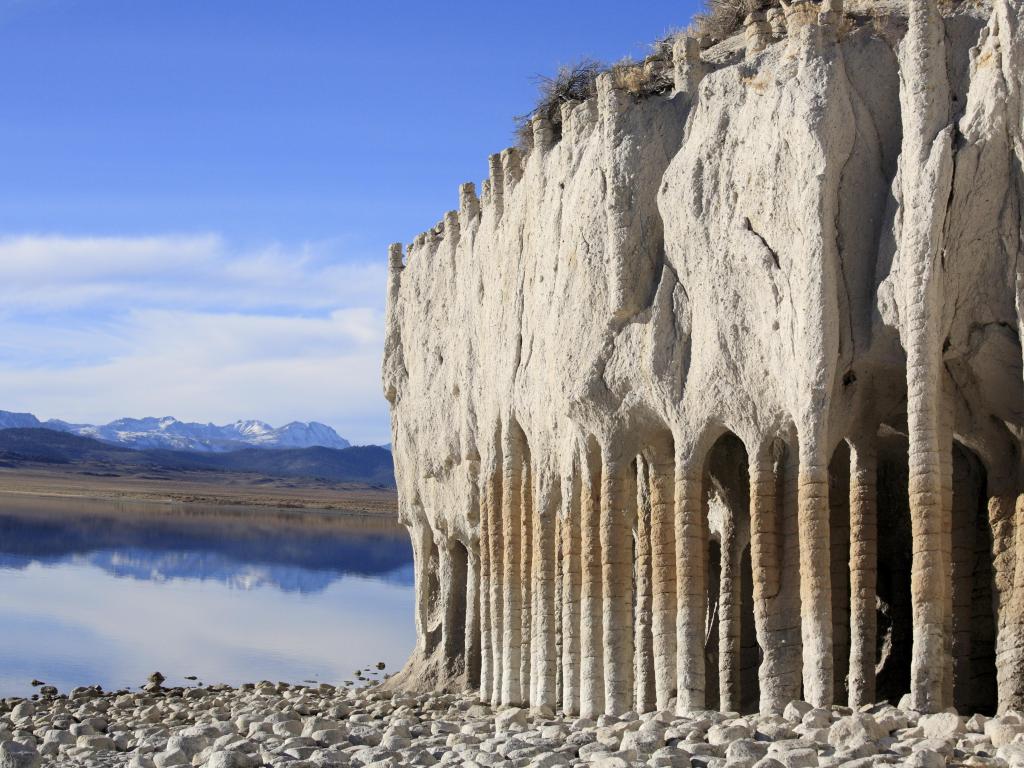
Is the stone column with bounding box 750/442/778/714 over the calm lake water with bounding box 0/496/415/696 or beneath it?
over

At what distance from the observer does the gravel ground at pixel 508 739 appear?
1251cm

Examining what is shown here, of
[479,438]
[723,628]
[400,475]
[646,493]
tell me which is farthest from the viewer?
[400,475]

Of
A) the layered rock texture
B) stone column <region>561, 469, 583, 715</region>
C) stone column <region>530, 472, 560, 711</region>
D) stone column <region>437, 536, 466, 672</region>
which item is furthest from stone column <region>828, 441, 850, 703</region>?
stone column <region>437, 536, 466, 672</region>

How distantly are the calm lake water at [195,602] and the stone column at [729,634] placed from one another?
15.0 m

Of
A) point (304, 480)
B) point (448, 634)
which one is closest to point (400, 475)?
point (448, 634)

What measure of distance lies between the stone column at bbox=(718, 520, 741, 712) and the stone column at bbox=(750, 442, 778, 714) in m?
0.72

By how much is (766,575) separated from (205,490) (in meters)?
115

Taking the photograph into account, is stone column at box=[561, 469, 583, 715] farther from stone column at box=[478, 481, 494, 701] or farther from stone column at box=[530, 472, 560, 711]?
stone column at box=[478, 481, 494, 701]

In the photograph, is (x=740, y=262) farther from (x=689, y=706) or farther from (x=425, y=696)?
(x=425, y=696)

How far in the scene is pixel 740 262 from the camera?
17.7 metres

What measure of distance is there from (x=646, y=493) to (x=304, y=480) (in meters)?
143

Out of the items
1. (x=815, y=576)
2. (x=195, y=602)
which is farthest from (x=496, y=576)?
(x=195, y=602)

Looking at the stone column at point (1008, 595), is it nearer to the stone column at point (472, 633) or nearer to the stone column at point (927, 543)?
the stone column at point (927, 543)

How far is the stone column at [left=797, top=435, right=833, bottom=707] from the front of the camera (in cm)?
1609
